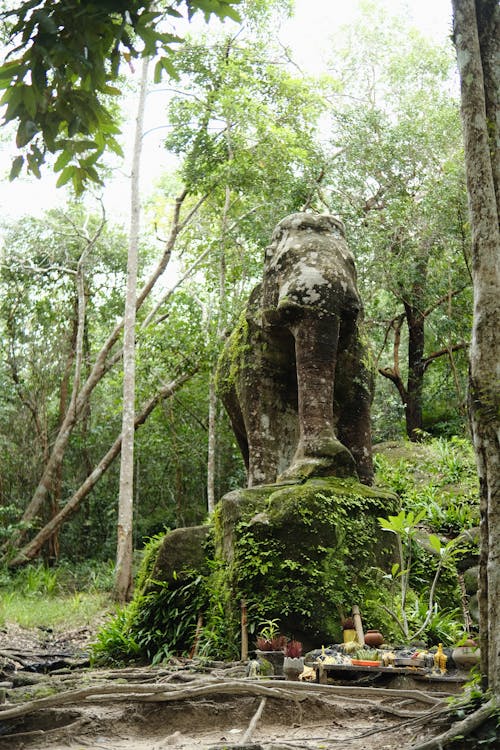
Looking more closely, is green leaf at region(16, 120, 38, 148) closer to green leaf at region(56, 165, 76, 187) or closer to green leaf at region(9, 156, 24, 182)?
green leaf at region(9, 156, 24, 182)

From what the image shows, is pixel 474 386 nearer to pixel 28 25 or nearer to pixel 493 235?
pixel 493 235

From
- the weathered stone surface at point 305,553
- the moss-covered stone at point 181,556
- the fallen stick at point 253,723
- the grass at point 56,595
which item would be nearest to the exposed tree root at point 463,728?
the fallen stick at point 253,723

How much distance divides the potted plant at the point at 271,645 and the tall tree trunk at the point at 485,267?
1.89 metres

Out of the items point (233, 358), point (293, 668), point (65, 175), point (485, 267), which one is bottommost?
point (293, 668)

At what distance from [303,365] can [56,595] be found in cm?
943

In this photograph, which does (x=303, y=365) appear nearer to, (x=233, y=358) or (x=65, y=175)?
Answer: (x=233, y=358)

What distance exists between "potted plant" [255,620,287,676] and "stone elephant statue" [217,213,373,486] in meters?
1.19

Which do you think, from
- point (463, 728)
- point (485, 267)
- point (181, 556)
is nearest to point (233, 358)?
point (181, 556)

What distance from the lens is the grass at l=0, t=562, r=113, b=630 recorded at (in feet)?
35.7

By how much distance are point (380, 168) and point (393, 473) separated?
727cm

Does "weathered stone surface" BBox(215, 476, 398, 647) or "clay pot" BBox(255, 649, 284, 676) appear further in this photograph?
"weathered stone surface" BBox(215, 476, 398, 647)

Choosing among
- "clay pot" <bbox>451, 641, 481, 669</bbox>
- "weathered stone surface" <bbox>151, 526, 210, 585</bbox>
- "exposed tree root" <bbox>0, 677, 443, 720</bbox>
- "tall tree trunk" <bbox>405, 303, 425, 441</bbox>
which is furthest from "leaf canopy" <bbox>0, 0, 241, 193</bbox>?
"tall tree trunk" <bbox>405, 303, 425, 441</bbox>

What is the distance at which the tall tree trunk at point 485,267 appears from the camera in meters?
3.09

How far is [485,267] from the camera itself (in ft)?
10.9
